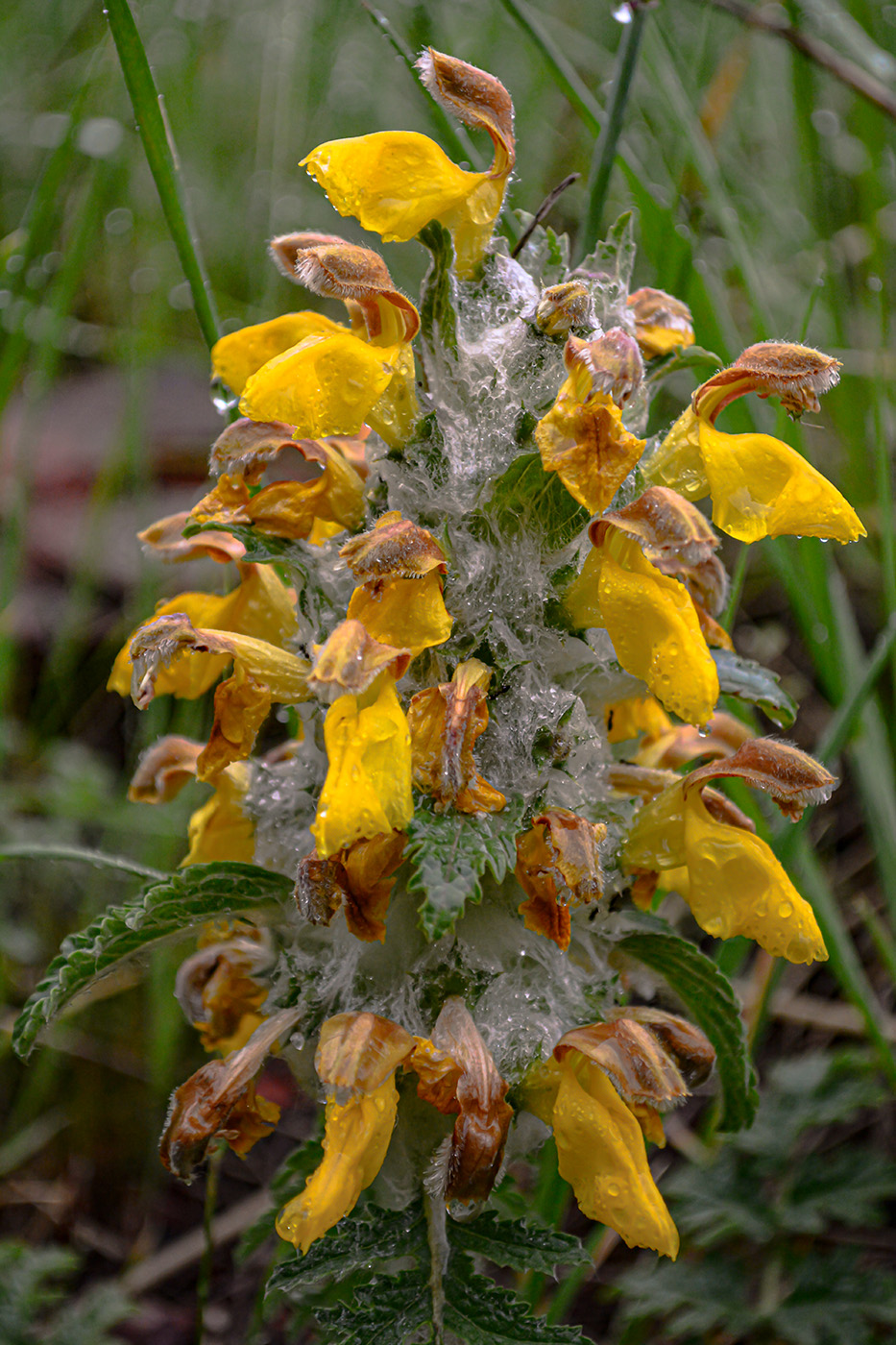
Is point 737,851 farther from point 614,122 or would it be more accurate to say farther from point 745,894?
point 614,122

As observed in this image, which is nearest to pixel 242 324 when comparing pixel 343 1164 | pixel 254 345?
pixel 254 345

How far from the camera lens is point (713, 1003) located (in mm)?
910

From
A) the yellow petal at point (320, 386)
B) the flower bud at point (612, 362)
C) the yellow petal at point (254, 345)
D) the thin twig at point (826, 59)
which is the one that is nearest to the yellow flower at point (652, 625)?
the flower bud at point (612, 362)

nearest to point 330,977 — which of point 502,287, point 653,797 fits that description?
point 653,797

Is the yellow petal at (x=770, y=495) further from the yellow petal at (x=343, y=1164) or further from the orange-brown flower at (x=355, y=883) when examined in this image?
the yellow petal at (x=343, y=1164)

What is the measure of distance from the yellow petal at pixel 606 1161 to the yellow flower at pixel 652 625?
0.30 meters

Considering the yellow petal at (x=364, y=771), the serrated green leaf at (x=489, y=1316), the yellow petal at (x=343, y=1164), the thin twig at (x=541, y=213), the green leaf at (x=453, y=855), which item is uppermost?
the thin twig at (x=541, y=213)

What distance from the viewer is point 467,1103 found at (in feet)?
2.39

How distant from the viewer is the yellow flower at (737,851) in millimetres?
798

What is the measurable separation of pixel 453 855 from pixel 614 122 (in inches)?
30.8

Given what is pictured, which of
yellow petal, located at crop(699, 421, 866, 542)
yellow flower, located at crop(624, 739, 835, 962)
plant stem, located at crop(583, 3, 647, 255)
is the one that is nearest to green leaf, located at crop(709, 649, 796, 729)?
yellow flower, located at crop(624, 739, 835, 962)

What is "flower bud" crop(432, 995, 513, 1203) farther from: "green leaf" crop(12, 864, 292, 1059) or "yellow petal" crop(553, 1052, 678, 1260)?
"green leaf" crop(12, 864, 292, 1059)

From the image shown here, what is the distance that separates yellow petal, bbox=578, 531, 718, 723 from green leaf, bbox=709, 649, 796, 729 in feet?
0.43

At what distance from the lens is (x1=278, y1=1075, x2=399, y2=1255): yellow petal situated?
0.71 meters
